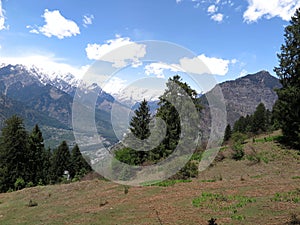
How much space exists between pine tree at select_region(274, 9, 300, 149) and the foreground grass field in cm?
367

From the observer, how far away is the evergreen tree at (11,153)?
173ft

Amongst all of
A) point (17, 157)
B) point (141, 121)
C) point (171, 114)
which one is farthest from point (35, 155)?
point (171, 114)

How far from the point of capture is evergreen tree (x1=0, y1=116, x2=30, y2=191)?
52.8 metres

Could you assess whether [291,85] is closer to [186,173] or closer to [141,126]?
[186,173]

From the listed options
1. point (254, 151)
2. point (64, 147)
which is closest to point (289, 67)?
point (254, 151)

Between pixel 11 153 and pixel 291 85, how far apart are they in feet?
154

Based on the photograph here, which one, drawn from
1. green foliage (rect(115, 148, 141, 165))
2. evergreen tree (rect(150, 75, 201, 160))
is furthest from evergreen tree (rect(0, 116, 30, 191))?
evergreen tree (rect(150, 75, 201, 160))

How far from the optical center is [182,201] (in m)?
18.5

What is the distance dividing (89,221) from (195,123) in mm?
22545

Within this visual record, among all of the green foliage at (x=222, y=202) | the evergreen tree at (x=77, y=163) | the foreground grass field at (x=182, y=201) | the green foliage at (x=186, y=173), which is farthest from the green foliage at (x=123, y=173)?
the evergreen tree at (x=77, y=163)

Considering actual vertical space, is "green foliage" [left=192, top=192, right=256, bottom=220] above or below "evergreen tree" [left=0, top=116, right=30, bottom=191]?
below

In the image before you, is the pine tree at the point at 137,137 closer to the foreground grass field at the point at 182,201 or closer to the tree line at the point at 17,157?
the tree line at the point at 17,157

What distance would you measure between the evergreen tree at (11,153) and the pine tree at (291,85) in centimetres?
Answer: 4424

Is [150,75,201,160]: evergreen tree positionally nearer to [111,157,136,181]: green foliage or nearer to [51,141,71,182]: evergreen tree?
[111,157,136,181]: green foliage
